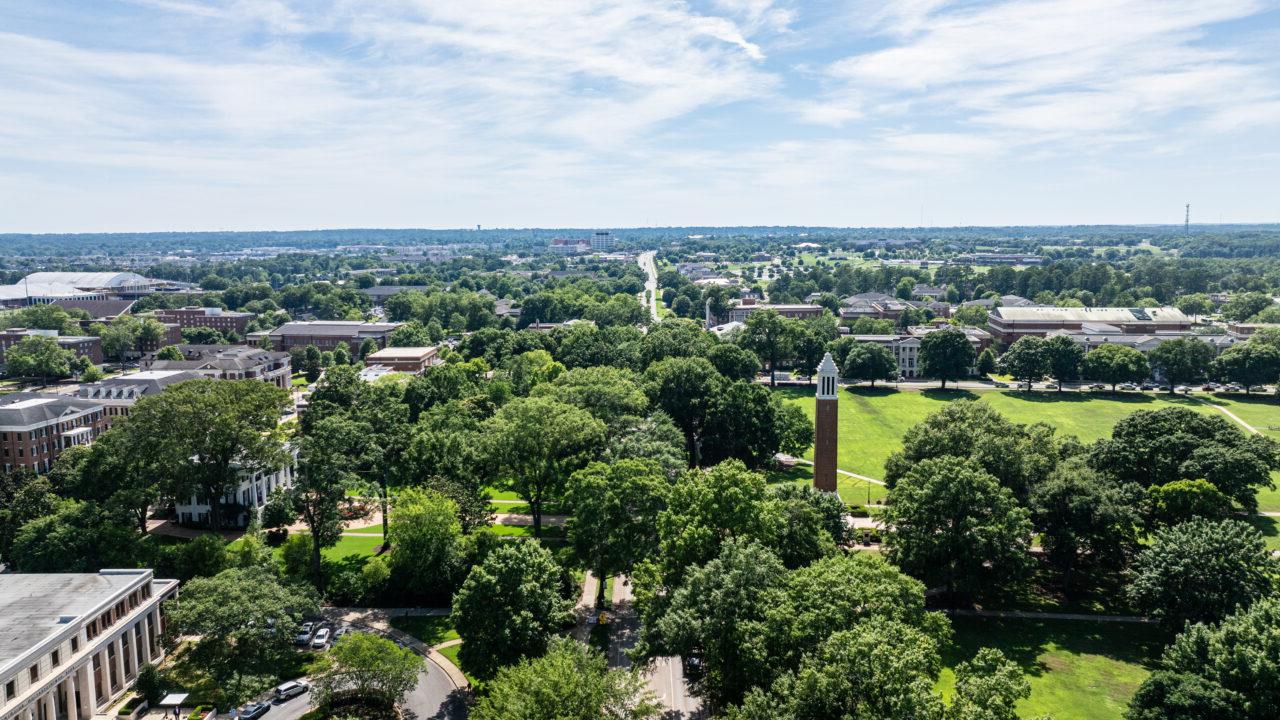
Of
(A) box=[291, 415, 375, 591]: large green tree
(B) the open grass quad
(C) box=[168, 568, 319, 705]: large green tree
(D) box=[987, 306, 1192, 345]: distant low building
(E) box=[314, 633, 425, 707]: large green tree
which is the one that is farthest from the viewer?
(D) box=[987, 306, 1192, 345]: distant low building

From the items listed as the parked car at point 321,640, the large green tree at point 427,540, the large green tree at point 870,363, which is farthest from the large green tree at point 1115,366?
the parked car at point 321,640

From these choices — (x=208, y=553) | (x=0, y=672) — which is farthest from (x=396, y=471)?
(x=0, y=672)

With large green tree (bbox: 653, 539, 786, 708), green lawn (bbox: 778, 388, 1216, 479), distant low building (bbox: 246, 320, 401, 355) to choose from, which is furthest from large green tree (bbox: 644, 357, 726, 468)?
distant low building (bbox: 246, 320, 401, 355)

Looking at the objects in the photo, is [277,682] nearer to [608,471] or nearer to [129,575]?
[129,575]

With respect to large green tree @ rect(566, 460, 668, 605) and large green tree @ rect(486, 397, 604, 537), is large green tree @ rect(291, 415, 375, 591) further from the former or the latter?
large green tree @ rect(566, 460, 668, 605)

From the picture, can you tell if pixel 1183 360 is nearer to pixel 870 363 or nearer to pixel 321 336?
pixel 870 363

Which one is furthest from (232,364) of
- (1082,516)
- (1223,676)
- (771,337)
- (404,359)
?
(1223,676)
